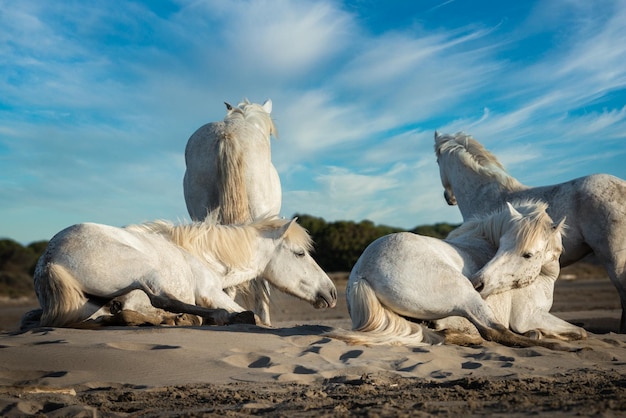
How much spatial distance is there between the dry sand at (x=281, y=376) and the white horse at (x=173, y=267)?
44 cm

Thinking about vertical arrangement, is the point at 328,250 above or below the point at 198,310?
above

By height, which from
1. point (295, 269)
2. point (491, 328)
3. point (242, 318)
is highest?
point (295, 269)

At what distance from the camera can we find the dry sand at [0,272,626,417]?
3137 millimetres

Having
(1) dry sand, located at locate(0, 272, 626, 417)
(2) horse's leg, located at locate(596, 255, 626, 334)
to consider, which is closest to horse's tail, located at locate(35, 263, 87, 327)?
(1) dry sand, located at locate(0, 272, 626, 417)

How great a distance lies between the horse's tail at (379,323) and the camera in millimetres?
5258

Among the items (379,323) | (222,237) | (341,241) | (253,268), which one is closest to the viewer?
(379,323)

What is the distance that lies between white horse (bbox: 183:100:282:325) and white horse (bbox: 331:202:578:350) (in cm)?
201

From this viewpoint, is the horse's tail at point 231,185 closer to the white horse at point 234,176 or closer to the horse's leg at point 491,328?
the white horse at point 234,176

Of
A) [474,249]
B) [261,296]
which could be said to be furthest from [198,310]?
[474,249]

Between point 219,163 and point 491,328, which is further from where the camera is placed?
point 219,163

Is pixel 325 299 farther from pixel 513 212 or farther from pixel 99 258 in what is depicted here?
pixel 99 258

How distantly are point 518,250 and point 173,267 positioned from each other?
2958mm

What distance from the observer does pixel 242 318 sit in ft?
18.5

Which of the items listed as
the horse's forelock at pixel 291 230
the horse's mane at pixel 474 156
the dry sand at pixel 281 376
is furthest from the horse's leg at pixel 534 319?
the horse's mane at pixel 474 156
